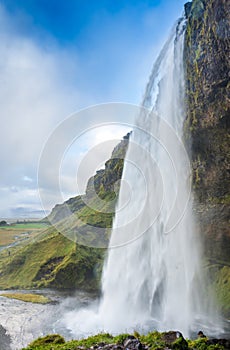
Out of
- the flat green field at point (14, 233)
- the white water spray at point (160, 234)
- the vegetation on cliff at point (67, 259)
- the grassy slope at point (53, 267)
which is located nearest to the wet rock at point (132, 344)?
the white water spray at point (160, 234)

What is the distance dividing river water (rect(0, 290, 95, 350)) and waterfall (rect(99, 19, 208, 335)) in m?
3.07

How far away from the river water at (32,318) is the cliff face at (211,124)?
39.5 feet

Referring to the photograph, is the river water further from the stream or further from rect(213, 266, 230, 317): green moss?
rect(213, 266, 230, 317): green moss

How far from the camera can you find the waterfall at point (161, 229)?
79.5 feet

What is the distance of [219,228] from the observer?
82.8ft

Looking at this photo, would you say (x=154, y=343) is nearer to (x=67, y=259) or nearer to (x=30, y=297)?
(x=30, y=297)

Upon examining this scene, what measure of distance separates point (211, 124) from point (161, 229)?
31.1 feet

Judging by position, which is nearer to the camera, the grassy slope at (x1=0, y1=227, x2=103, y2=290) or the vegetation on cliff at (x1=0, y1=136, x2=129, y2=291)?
the grassy slope at (x1=0, y1=227, x2=103, y2=290)

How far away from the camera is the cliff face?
21.9 metres

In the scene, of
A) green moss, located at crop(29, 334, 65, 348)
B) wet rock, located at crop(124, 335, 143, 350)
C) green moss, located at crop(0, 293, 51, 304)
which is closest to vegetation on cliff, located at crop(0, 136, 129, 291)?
green moss, located at crop(0, 293, 51, 304)

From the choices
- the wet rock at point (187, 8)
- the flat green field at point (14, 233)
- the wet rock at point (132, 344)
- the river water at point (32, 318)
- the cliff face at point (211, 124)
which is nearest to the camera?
the wet rock at point (132, 344)

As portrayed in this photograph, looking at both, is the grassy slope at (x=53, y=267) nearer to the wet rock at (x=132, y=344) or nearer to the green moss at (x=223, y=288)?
the green moss at (x=223, y=288)

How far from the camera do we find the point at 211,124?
23.3 m

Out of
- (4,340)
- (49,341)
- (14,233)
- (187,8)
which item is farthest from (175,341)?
(14,233)
